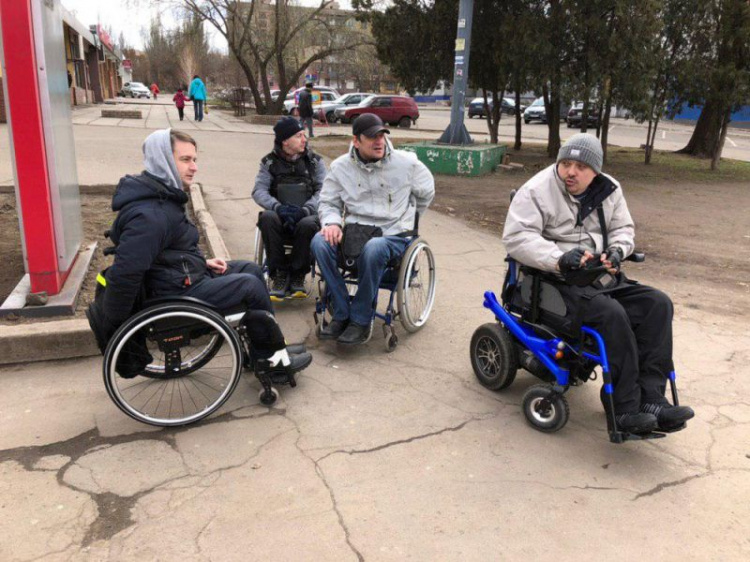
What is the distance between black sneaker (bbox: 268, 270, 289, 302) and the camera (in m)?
4.74

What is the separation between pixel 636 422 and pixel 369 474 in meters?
1.25

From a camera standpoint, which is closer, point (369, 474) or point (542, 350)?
point (369, 474)

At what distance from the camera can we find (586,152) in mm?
3082

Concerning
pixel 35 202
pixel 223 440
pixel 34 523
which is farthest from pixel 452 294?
pixel 34 523

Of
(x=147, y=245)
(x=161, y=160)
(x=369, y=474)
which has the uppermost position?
(x=161, y=160)

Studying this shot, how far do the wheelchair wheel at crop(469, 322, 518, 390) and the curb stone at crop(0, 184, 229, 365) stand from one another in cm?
→ 241

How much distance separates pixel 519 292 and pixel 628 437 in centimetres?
99

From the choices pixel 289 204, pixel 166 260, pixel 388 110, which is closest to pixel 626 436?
pixel 166 260

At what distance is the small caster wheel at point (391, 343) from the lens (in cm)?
401

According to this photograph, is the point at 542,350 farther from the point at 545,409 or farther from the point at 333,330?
the point at 333,330

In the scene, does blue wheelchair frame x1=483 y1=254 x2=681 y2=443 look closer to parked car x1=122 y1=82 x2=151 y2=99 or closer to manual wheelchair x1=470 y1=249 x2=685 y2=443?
manual wheelchair x1=470 y1=249 x2=685 y2=443

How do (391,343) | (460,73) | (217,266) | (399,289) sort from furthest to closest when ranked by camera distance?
(460,73), (391,343), (399,289), (217,266)

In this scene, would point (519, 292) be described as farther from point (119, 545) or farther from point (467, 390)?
point (119, 545)

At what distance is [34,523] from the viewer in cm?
236
